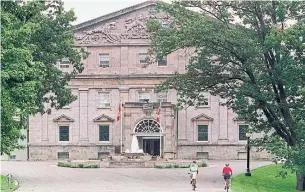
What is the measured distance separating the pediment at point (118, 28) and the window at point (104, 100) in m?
4.81

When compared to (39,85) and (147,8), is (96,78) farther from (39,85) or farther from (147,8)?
(39,85)

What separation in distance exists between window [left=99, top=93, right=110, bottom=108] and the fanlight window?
4964mm

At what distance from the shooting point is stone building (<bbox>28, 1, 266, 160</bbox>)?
2635 inches

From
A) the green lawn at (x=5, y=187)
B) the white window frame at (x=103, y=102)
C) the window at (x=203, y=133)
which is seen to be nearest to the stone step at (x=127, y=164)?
the green lawn at (x=5, y=187)

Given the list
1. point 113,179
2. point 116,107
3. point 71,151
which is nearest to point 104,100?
point 116,107

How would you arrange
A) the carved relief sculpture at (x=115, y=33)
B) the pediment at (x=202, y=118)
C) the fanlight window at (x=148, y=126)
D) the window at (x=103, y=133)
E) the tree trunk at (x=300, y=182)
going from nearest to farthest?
1. the tree trunk at (x=300, y=182)
2. the fanlight window at (x=148, y=126)
3. the carved relief sculpture at (x=115, y=33)
4. the pediment at (x=202, y=118)
5. the window at (x=103, y=133)

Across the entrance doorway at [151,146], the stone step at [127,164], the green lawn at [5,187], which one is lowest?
the green lawn at [5,187]

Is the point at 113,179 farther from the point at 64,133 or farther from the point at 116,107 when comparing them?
the point at 64,133

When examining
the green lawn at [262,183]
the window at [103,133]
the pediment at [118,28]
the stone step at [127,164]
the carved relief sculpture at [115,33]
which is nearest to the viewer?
the green lawn at [262,183]

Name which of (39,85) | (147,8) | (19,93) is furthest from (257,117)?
(147,8)

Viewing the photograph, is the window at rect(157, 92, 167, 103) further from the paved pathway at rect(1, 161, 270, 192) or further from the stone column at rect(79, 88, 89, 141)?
the paved pathway at rect(1, 161, 270, 192)

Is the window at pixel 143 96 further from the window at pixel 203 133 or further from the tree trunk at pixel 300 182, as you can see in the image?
the tree trunk at pixel 300 182

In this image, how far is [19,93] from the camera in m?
30.4

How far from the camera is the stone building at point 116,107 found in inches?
2635
